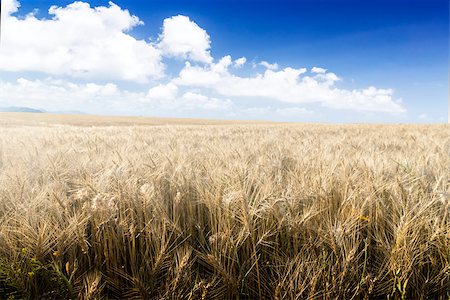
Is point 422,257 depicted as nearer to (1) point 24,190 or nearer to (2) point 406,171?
(2) point 406,171

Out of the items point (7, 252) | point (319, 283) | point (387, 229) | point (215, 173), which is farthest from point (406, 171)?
point (7, 252)

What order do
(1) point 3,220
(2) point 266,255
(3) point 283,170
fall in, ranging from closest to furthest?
(2) point 266,255 → (1) point 3,220 → (3) point 283,170

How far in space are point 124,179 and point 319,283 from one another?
1.30 m

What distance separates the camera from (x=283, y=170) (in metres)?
2.26

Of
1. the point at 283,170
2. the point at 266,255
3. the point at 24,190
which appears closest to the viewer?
the point at 266,255

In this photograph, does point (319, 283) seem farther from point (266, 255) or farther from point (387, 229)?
point (387, 229)

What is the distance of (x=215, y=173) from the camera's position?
184 cm

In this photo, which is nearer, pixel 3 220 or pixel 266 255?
pixel 266 255

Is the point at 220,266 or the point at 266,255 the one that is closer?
the point at 220,266

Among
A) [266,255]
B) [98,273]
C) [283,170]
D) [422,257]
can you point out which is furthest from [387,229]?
[98,273]

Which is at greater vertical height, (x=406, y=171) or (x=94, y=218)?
(x=406, y=171)

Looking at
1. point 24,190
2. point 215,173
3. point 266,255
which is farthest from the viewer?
point 215,173

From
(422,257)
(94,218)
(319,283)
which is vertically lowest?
(319,283)

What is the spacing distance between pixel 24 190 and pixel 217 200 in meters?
1.24
